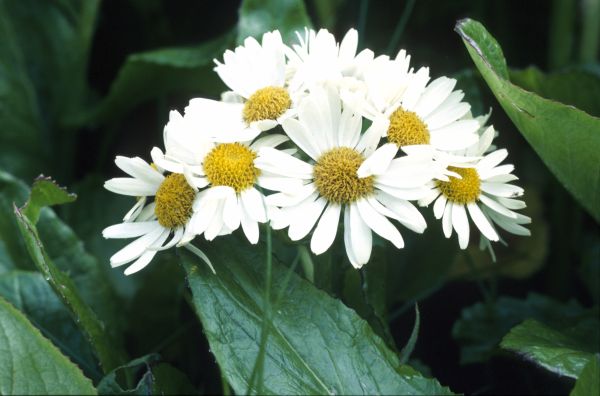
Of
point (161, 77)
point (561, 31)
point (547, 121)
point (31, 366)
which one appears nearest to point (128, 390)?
point (31, 366)

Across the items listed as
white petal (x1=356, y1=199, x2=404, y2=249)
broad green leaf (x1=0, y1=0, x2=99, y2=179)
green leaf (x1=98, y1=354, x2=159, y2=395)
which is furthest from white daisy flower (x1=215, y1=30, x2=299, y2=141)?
broad green leaf (x1=0, y1=0, x2=99, y2=179)

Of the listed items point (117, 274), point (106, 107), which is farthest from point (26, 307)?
point (106, 107)

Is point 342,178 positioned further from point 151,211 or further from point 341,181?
point 151,211

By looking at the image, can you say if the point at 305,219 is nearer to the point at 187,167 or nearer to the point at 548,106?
the point at 187,167

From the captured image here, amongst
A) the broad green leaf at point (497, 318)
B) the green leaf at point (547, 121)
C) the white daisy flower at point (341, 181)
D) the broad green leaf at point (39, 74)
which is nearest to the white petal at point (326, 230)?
the white daisy flower at point (341, 181)

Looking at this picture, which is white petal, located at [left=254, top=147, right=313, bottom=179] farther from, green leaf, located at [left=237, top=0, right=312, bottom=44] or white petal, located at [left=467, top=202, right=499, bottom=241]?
green leaf, located at [left=237, top=0, right=312, bottom=44]
